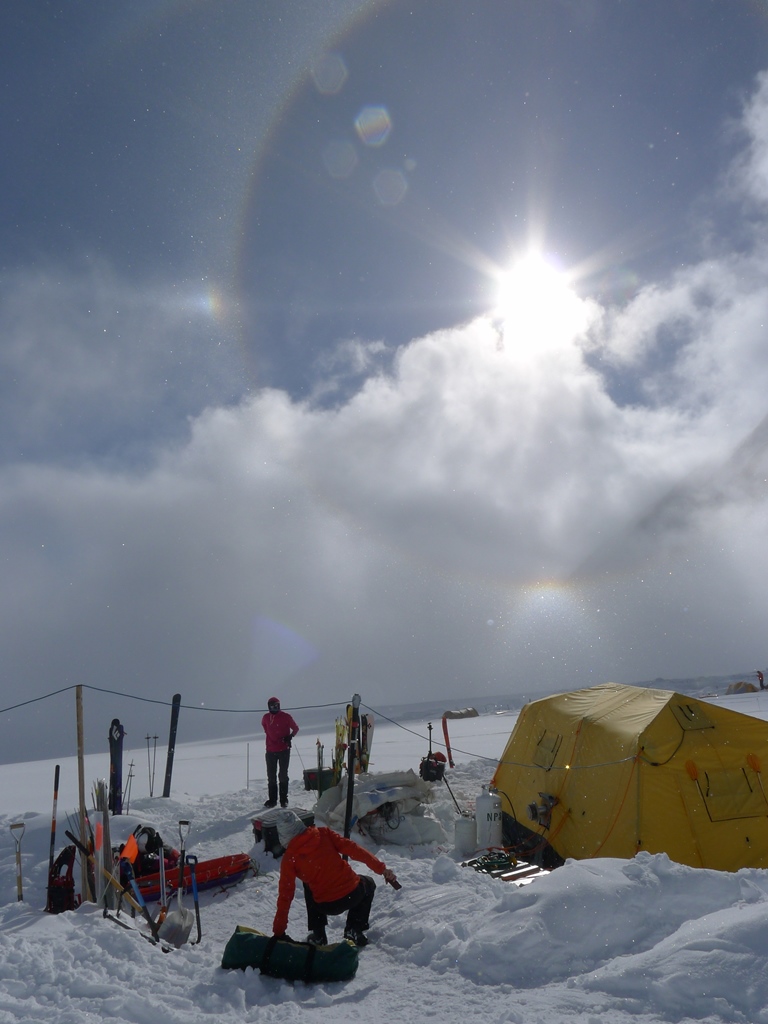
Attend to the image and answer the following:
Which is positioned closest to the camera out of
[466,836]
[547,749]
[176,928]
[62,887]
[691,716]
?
[176,928]

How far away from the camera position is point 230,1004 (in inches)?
187

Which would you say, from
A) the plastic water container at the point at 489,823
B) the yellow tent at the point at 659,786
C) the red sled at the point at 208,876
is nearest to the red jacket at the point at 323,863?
the red sled at the point at 208,876

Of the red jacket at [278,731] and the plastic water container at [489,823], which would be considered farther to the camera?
the red jacket at [278,731]

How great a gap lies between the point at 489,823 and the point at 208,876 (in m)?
3.74

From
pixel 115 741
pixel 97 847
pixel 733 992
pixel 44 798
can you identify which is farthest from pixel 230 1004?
pixel 44 798

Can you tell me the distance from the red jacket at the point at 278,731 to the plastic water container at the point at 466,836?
4.27 metres

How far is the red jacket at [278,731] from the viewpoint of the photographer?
42.5 feet

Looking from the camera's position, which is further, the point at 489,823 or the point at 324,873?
the point at 489,823

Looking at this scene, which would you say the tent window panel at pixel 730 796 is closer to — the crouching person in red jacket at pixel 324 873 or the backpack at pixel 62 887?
the crouching person in red jacket at pixel 324 873

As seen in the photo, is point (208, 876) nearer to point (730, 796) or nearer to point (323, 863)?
point (323, 863)

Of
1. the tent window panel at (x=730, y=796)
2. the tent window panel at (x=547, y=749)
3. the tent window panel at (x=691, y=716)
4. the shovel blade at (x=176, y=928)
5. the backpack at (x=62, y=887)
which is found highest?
the tent window panel at (x=691, y=716)

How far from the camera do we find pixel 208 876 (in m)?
8.55

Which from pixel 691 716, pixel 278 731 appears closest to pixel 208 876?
pixel 278 731

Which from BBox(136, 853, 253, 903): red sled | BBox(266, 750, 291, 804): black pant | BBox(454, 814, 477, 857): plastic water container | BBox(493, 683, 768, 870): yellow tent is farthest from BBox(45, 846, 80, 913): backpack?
BBox(493, 683, 768, 870): yellow tent
